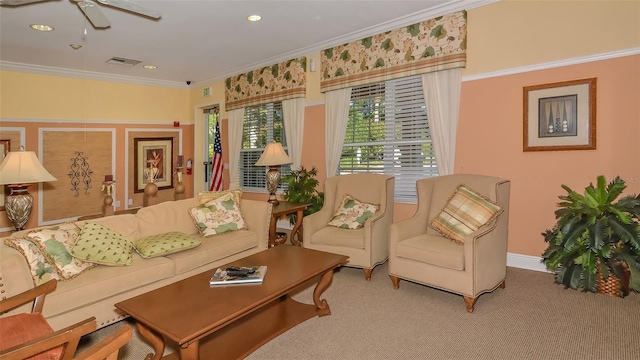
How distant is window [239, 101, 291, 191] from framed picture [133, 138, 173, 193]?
1934 mm

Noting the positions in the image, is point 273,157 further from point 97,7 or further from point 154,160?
point 154,160

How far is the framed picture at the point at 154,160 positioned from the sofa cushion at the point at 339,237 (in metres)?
4.65

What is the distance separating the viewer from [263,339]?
7.72ft

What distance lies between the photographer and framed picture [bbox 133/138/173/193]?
728cm

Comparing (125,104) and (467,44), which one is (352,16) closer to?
(467,44)

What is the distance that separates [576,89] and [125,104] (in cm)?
726

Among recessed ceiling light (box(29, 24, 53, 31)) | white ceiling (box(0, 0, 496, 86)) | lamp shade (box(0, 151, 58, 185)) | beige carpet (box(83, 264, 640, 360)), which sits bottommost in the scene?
beige carpet (box(83, 264, 640, 360))

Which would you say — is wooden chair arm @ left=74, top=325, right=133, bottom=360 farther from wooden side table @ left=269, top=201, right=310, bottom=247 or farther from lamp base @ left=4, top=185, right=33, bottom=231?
wooden side table @ left=269, top=201, right=310, bottom=247

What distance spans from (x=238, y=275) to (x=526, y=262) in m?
3.01

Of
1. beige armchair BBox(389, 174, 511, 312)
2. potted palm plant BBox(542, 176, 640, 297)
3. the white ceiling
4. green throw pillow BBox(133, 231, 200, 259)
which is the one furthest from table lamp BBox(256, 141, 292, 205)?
potted palm plant BBox(542, 176, 640, 297)

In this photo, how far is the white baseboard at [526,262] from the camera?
365 cm

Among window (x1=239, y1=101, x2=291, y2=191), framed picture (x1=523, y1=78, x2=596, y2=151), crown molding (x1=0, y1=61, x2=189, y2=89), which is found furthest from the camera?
window (x1=239, y1=101, x2=291, y2=191)

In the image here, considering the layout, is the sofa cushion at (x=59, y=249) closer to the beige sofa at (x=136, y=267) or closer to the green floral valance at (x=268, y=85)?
the beige sofa at (x=136, y=267)

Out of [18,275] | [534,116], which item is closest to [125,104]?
[18,275]
